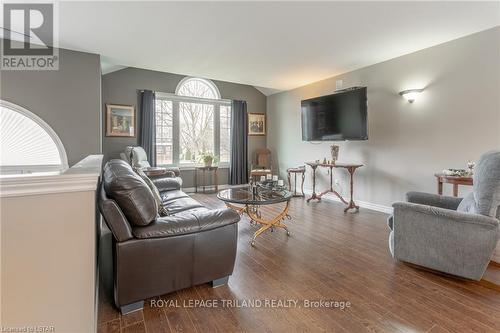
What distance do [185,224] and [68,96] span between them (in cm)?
346

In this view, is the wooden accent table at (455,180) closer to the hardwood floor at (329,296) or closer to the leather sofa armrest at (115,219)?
the hardwood floor at (329,296)

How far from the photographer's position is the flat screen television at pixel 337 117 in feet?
14.3

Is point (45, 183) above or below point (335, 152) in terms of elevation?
below

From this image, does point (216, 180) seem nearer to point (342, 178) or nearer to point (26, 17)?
point (342, 178)

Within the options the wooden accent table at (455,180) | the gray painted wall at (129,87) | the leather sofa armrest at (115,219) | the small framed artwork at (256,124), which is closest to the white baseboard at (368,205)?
the wooden accent table at (455,180)

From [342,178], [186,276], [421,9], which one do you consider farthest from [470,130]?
[186,276]

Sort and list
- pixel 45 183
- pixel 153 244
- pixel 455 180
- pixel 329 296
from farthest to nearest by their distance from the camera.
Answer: pixel 455 180
pixel 329 296
pixel 153 244
pixel 45 183

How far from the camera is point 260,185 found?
12.1 ft

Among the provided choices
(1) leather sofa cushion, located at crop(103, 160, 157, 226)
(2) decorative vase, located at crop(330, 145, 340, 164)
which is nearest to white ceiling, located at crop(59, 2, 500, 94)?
(2) decorative vase, located at crop(330, 145, 340, 164)

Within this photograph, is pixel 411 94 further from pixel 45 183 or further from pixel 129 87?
pixel 129 87

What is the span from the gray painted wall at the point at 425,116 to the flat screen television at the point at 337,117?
→ 0.44 meters

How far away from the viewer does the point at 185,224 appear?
6.01 ft

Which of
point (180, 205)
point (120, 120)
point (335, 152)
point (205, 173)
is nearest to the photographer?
point (180, 205)

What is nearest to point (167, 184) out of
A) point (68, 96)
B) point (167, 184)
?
point (167, 184)
